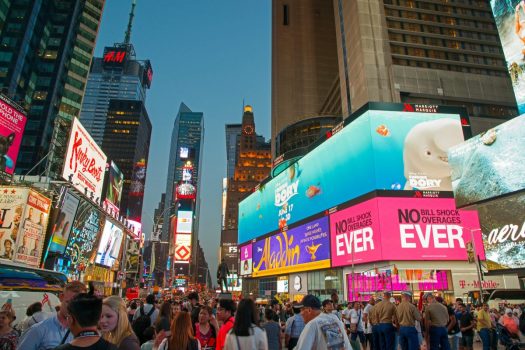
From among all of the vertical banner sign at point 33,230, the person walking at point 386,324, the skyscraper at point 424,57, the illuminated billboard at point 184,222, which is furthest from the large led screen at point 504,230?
the illuminated billboard at point 184,222

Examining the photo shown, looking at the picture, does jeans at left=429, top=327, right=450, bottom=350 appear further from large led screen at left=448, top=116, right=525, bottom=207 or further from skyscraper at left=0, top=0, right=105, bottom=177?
skyscraper at left=0, top=0, right=105, bottom=177

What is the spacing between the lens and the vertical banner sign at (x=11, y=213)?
22453 mm

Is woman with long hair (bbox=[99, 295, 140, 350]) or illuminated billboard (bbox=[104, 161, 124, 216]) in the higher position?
illuminated billboard (bbox=[104, 161, 124, 216])

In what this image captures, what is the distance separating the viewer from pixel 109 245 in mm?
40031

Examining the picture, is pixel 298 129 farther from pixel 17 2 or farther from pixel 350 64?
pixel 17 2

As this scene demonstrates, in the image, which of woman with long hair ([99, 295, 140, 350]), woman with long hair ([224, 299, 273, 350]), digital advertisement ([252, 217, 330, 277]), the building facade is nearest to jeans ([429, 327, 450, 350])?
woman with long hair ([224, 299, 273, 350])

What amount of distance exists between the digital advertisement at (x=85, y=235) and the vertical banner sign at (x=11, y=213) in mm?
6631

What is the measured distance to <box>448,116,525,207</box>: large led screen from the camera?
29.8 m

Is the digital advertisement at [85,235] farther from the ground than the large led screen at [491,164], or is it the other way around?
the large led screen at [491,164]

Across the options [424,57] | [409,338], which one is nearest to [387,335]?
[409,338]

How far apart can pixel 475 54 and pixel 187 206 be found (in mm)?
72819

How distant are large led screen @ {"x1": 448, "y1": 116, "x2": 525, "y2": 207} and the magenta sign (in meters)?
2.92

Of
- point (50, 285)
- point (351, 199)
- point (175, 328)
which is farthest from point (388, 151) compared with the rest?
point (175, 328)

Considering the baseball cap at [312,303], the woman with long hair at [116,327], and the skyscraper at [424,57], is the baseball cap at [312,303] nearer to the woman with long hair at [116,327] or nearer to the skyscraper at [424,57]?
the woman with long hair at [116,327]
